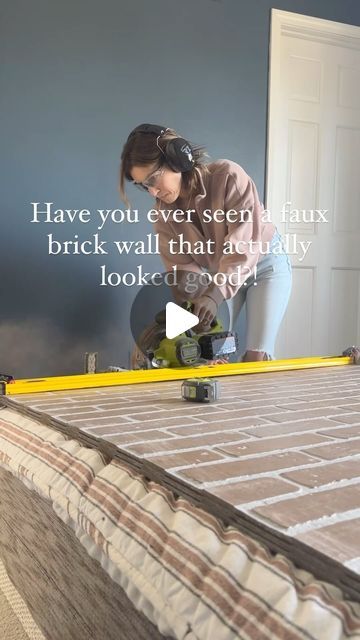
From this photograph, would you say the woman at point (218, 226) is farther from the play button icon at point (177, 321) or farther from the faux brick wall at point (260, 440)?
the faux brick wall at point (260, 440)

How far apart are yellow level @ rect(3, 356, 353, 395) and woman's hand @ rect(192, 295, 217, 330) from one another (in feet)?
1.01

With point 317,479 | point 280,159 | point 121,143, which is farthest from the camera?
point 280,159

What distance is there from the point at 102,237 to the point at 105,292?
0.26 metres

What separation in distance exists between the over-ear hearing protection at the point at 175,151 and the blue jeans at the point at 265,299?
52 centimetres

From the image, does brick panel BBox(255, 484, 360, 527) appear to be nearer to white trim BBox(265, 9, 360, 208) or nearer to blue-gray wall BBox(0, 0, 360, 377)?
blue-gray wall BBox(0, 0, 360, 377)

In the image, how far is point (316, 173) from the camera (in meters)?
3.39

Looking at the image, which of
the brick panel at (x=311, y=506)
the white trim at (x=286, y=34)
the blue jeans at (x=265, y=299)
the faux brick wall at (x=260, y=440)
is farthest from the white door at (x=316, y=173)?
the brick panel at (x=311, y=506)

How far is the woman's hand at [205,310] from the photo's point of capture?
2.20 metres

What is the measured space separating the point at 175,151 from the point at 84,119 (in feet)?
1.46

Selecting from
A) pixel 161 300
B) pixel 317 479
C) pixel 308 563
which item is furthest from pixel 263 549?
pixel 161 300

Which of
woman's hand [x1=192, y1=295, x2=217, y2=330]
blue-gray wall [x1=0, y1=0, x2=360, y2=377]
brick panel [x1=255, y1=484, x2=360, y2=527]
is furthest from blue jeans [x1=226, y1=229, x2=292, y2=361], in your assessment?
brick panel [x1=255, y1=484, x2=360, y2=527]

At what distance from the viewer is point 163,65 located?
2840 millimetres

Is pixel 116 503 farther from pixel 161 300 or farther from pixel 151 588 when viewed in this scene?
pixel 161 300

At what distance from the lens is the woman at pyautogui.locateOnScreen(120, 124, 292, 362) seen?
2576 mm
